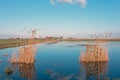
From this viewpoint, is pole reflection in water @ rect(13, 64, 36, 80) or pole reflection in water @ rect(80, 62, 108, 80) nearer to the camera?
pole reflection in water @ rect(80, 62, 108, 80)

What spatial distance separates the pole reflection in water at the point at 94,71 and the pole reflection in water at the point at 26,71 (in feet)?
13.4

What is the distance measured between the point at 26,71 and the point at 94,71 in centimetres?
605

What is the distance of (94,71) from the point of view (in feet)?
65.0

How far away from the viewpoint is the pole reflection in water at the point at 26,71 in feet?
58.8

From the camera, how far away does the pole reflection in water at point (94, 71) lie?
1734 centimetres

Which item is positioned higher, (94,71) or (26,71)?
(26,71)

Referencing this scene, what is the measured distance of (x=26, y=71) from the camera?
66.0 ft

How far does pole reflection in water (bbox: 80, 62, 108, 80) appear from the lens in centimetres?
1734

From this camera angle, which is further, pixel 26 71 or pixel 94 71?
pixel 26 71

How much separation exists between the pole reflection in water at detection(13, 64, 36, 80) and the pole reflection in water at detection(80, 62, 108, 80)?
4079 millimetres

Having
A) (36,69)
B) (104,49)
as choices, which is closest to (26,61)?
(36,69)

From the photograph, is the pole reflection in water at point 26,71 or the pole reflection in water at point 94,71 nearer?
the pole reflection in water at point 94,71

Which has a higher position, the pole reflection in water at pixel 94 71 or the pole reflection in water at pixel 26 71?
the pole reflection in water at pixel 26 71

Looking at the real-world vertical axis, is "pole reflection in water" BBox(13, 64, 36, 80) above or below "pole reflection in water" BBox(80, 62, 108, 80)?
above
